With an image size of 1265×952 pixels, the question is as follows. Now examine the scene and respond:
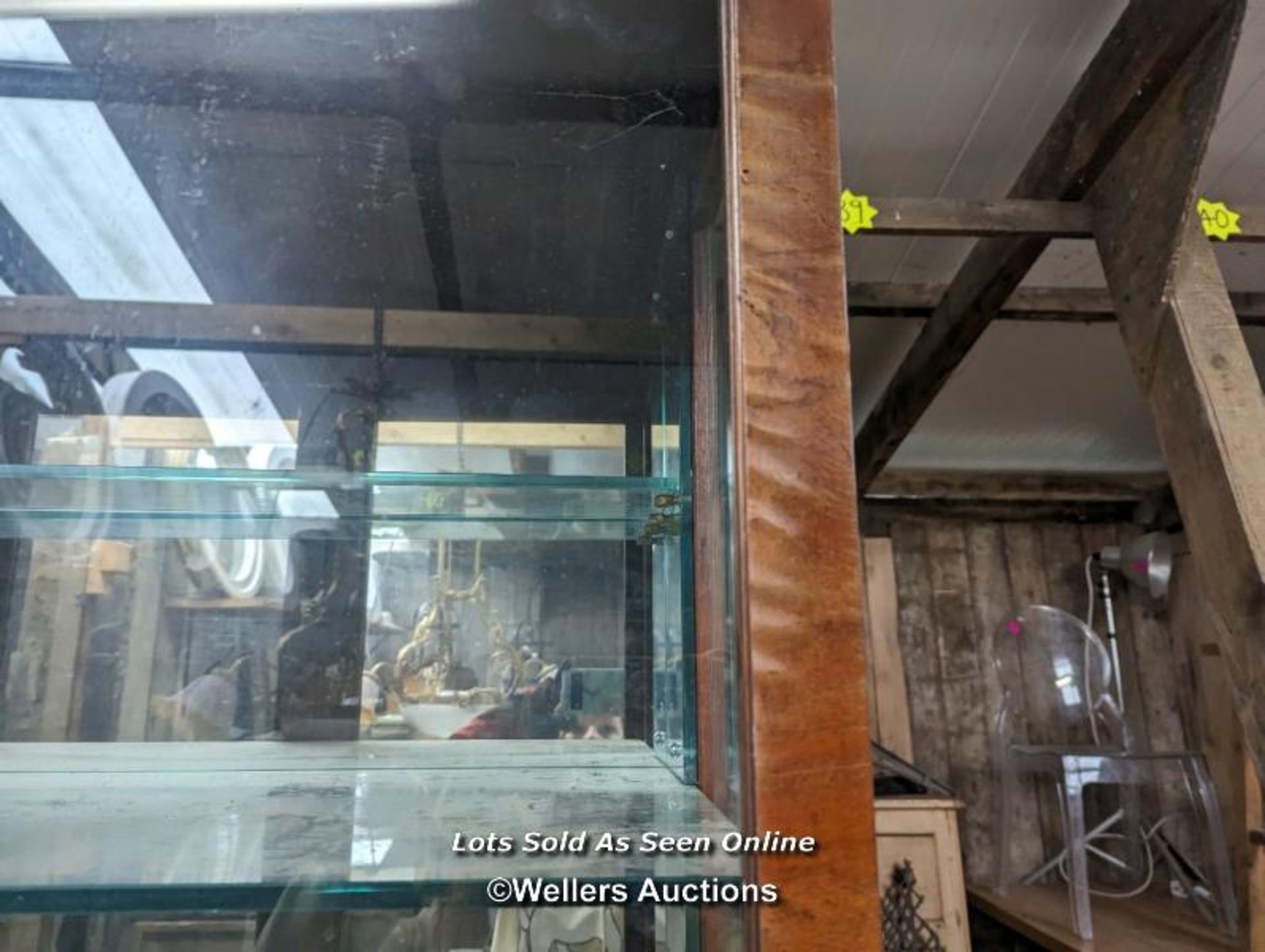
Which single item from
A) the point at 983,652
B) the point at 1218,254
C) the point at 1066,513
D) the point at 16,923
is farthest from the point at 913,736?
the point at 16,923

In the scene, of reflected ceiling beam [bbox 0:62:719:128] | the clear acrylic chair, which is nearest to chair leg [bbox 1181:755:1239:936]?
the clear acrylic chair

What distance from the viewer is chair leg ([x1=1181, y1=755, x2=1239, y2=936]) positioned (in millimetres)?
1962

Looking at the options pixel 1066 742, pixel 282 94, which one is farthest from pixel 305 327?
pixel 1066 742

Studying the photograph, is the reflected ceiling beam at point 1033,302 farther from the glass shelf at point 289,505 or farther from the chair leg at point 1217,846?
the chair leg at point 1217,846

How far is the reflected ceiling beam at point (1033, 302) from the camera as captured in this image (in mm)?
1521

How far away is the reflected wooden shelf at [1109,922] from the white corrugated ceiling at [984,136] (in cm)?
121

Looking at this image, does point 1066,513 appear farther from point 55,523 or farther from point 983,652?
point 55,523

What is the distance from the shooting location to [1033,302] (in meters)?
1.54

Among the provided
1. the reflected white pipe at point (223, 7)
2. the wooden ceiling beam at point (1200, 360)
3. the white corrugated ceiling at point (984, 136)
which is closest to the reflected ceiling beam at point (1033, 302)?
the white corrugated ceiling at point (984, 136)

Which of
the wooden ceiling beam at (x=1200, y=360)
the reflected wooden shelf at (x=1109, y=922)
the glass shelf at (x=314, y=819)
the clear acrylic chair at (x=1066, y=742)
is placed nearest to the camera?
the glass shelf at (x=314, y=819)

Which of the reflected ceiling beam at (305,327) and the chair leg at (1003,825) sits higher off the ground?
the reflected ceiling beam at (305,327)

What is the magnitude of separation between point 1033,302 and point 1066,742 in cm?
146

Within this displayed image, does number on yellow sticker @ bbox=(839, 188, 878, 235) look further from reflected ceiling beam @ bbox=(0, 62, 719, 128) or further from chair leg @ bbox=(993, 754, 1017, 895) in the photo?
chair leg @ bbox=(993, 754, 1017, 895)

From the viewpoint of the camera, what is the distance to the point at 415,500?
1.98 ft
